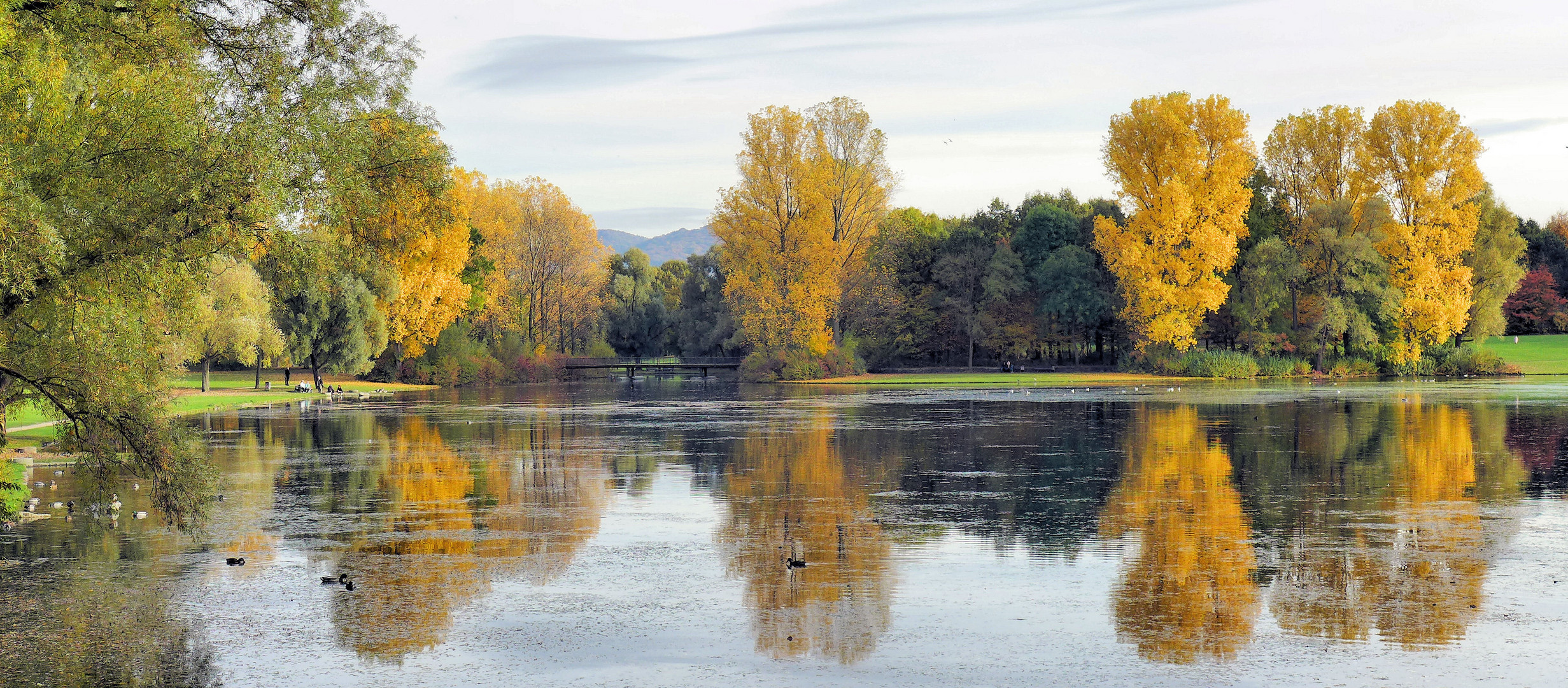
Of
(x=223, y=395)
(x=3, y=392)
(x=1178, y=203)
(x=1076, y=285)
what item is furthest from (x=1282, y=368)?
(x=3, y=392)

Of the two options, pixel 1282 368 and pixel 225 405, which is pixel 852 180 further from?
pixel 225 405

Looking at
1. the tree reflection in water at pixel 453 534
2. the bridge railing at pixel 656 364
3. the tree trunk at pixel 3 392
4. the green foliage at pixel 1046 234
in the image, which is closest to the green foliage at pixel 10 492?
the tree trunk at pixel 3 392

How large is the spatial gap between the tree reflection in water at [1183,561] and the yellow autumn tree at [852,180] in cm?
5267

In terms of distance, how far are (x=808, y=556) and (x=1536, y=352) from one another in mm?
85453

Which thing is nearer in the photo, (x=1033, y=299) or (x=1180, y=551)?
(x=1180, y=551)

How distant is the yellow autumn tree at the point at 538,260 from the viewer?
85.9m

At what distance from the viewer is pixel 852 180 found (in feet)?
247

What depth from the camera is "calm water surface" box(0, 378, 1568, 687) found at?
28.9 ft

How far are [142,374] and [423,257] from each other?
173ft

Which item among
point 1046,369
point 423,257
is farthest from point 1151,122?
point 423,257

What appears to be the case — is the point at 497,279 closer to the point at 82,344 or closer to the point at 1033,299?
the point at 1033,299

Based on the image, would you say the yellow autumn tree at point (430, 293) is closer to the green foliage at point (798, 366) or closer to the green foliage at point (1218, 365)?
the green foliage at point (798, 366)

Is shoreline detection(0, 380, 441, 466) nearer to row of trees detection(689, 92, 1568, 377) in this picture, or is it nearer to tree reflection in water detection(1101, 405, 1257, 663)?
tree reflection in water detection(1101, 405, 1257, 663)

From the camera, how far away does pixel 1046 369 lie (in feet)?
285
